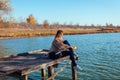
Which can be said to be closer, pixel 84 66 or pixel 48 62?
pixel 48 62

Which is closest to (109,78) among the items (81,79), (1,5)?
(81,79)

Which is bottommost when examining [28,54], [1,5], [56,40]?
[28,54]

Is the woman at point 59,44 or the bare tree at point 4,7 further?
the bare tree at point 4,7

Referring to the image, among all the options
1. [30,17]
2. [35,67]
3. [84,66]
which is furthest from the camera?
[30,17]

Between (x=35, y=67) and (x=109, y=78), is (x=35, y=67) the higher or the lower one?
the higher one

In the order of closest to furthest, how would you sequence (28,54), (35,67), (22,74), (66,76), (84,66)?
1. (22,74)
2. (35,67)
3. (28,54)
4. (66,76)
5. (84,66)

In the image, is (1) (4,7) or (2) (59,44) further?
(1) (4,7)

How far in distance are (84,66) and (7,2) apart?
43139mm

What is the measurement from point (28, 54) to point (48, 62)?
4.15 meters

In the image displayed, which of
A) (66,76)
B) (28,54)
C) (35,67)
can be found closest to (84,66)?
(66,76)

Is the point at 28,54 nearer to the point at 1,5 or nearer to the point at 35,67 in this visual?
the point at 35,67

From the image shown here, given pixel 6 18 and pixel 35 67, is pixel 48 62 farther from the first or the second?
pixel 6 18

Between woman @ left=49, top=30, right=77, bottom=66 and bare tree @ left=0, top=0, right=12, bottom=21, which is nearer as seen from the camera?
woman @ left=49, top=30, right=77, bottom=66

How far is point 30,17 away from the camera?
150125mm
